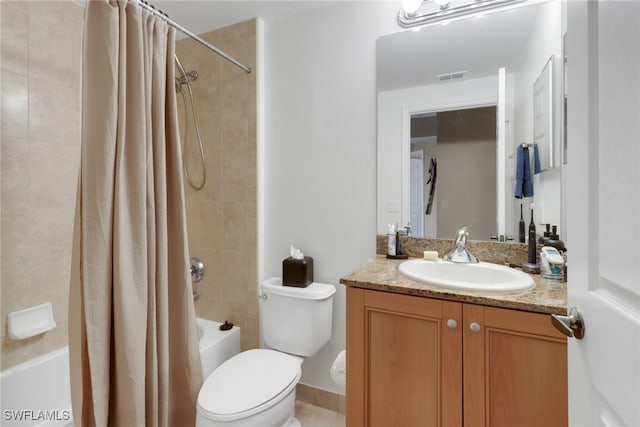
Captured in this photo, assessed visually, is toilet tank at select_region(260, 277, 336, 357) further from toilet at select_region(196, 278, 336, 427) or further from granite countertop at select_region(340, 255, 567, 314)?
granite countertop at select_region(340, 255, 567, 314)

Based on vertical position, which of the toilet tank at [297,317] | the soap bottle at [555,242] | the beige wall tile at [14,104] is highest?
the beige wall tile at [14,104]

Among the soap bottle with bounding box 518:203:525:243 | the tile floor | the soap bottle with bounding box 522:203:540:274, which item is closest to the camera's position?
the soap bottle with bounding box 522:203:540:274

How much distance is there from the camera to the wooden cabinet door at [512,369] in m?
0.96

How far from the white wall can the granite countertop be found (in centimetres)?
49

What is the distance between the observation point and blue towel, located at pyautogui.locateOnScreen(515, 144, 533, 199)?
4.74 ft

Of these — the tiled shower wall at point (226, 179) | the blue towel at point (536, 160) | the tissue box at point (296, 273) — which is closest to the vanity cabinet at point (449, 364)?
the tissue box at point (296, 273)

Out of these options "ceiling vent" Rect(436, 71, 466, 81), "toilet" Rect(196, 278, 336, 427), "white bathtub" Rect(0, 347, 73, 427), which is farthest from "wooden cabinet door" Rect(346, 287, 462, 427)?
"white bathtub" Rect(0, 347, 73, 427)

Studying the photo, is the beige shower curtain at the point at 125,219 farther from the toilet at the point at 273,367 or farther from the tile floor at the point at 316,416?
the tile floor at the point at 316,416

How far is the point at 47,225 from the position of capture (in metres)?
1.68

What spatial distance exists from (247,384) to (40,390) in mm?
1116

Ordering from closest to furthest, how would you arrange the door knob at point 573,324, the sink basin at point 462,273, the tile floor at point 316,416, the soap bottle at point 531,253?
the door knob at point 573,324, the sink basin at point 462,273, the soap bottle at point 531,253, the tile floor at point 316,416

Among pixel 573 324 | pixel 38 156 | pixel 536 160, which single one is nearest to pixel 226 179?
pixel 38 156

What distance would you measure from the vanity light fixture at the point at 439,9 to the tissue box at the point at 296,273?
1.41 metres

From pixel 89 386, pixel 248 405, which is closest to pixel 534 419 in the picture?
pixel 248 405
